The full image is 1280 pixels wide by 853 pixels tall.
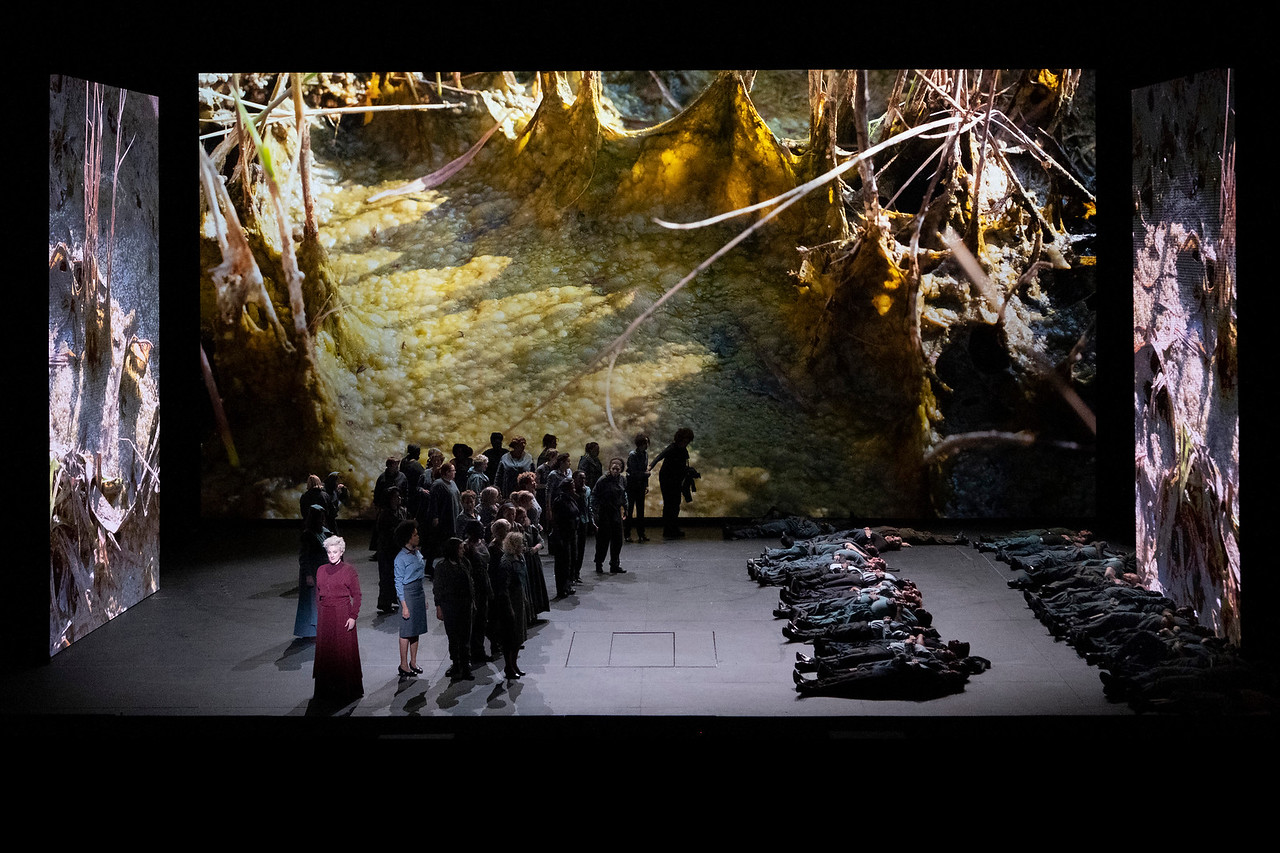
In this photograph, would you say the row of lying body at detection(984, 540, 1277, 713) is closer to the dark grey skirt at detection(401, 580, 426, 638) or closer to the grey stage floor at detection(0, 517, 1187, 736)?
the grey stage floor at detection(0, 517, 1187, 736)

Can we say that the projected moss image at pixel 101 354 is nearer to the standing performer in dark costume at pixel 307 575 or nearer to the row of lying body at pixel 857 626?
the standing performer in dark costume at pixel 307 575

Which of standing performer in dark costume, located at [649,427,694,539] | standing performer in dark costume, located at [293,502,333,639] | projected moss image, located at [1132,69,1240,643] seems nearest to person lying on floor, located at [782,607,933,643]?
projected moss image, located at [1132,69,1240,643]

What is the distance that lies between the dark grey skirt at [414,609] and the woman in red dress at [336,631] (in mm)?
361

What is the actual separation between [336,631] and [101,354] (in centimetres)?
325

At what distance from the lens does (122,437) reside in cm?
984

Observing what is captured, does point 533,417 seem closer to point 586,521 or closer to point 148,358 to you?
point 586,521

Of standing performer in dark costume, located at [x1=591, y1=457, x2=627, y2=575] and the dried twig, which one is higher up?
the dried twig

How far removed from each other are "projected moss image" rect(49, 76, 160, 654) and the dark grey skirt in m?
2.61

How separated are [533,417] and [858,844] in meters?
8.42

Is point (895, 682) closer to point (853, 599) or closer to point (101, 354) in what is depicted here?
point (853, 599)

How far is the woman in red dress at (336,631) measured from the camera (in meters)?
7.75

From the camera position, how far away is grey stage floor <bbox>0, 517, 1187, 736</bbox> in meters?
7.23

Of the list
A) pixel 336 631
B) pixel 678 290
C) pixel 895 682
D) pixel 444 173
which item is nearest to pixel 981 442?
pixel 678 290

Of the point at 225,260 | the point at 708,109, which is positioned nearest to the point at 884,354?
the point at 708,109
